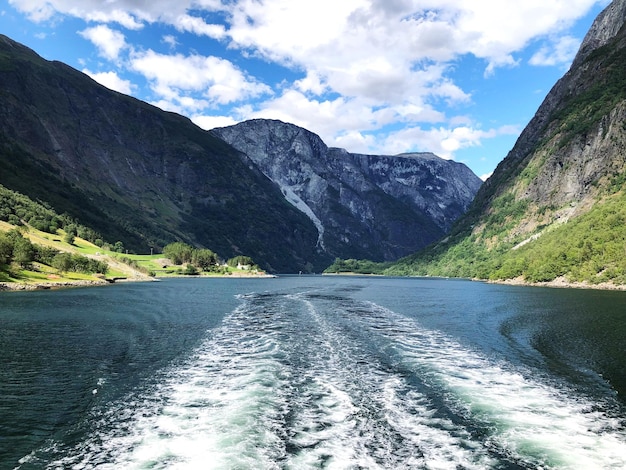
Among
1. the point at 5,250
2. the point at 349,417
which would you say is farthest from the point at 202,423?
the point at 5,250

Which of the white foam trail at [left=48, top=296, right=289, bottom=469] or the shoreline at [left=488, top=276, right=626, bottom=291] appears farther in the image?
the shoreline at [left=488, top=276, right=626, bottom=291]

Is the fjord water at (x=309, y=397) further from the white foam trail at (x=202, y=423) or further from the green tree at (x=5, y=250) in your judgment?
the green tree at (x=5, y=250)

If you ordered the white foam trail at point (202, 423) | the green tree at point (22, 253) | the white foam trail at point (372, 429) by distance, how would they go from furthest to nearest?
the green tree at point (22, 253), the white foam trail at point (202, 423), the white foam trail at point (372, 429)

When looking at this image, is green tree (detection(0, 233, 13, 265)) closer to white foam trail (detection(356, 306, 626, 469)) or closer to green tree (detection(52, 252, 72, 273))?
green tree (detection(52, 252, 72, 273))

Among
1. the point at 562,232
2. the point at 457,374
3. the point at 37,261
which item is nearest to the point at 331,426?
the point at 457,374

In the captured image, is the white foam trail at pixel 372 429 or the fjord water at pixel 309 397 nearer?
the white foam trail at pixel 372 429

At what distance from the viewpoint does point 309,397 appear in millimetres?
25781

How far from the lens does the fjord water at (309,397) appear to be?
1827 centimetres

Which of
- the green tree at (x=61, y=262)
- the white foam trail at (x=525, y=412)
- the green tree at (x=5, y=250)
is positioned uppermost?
the green tree at (x=5, y=250)

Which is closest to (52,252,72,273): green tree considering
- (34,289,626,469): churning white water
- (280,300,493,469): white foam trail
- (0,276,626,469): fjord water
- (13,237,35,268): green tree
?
(13,237,35,268): green tree

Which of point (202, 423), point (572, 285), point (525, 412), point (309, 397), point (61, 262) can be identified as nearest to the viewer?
point (202, 423)

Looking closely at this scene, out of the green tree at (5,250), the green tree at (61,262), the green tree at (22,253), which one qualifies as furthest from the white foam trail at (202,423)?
the green tree at (61,262)

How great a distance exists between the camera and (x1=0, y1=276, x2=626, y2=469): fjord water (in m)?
18.3

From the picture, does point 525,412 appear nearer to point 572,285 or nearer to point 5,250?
point 5,250
